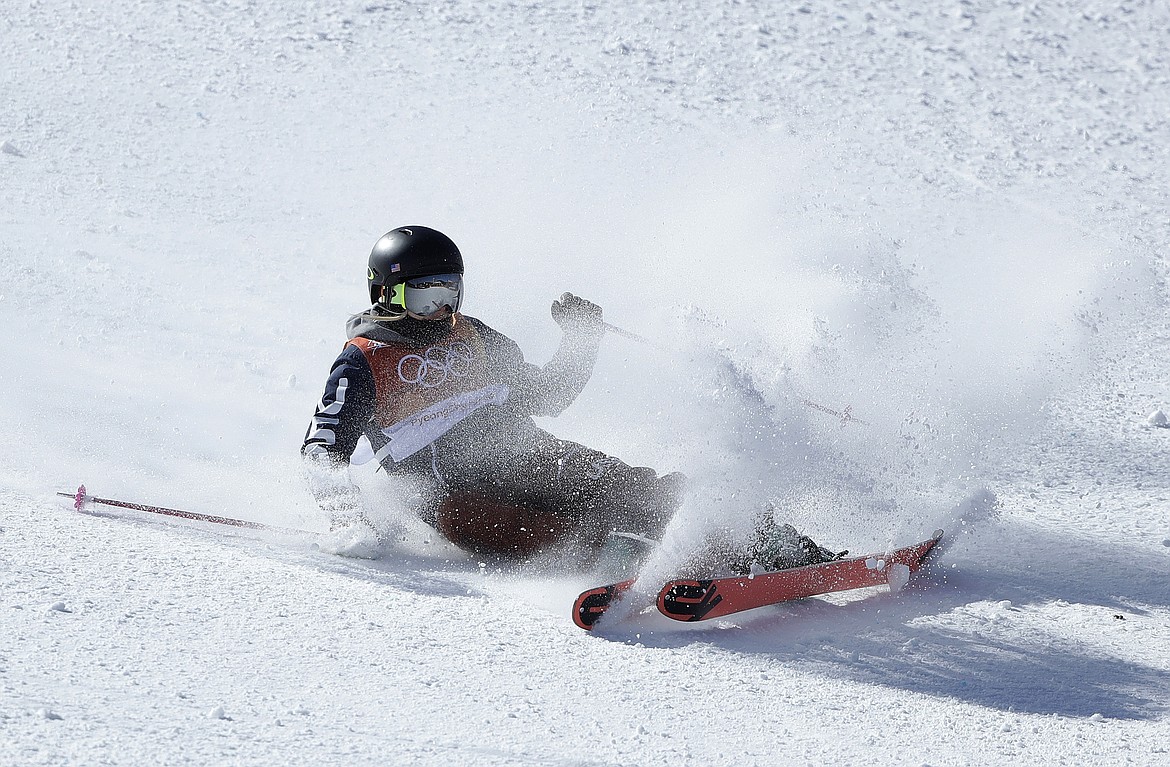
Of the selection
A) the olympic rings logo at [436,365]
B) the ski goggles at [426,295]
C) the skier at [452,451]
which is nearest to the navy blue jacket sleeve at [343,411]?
the skier at [452,451]

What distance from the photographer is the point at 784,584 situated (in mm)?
4539

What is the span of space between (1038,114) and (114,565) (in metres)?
12.1

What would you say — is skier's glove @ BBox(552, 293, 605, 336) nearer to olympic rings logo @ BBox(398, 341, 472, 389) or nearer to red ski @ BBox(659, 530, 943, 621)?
olympic rings logo @ BBox(398, 341, 472, 389)

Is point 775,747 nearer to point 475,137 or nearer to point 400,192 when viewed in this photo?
point 400,192

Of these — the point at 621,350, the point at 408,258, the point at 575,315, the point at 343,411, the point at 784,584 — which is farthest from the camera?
the point at 621,350

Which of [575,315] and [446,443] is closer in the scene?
[446,443]

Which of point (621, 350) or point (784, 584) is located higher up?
point (784, 584)

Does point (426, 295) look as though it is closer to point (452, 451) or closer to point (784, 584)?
point (452, 451)

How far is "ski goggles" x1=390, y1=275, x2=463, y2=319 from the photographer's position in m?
4.94

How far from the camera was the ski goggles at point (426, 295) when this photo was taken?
4.94 metres

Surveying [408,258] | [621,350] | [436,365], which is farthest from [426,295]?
[621,350]

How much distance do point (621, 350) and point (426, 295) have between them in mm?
3129

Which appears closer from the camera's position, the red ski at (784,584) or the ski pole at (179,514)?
the red ski at (784,584)

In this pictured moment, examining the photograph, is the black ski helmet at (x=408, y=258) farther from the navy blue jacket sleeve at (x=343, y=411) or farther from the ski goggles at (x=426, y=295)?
the navy blue jacket sleeve at (x=343, y=411)
